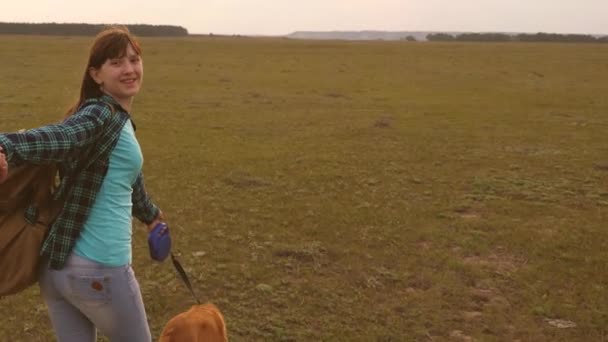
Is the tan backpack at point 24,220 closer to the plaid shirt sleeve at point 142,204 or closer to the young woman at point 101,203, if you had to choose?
the young woman at point 101,203

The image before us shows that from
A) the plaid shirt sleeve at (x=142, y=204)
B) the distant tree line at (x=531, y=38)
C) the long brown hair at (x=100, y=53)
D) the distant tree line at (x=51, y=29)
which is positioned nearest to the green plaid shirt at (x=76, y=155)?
the long brown hair at (x=100, y=53)

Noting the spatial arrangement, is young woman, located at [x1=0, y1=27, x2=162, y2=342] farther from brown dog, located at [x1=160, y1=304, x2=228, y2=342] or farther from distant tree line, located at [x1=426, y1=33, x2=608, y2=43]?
distant tree line, located at [x1=426, y1=33, x2=608, y2=43]

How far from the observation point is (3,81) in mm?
26453

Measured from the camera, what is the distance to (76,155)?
238 cm

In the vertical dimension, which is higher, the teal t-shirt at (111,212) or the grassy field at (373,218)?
the teal t-shirt at (111,212)

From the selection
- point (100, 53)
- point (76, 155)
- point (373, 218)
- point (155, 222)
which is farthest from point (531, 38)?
point (76, 155)

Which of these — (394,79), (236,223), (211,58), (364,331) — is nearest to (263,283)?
(364,331)

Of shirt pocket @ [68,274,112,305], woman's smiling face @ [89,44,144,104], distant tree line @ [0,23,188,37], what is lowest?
shirt pocket @ [68,274,112,305]

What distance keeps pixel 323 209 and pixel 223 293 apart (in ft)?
10.7

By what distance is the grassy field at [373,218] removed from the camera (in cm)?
573

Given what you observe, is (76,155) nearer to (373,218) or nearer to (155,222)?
(155,222)

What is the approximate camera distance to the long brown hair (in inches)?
103

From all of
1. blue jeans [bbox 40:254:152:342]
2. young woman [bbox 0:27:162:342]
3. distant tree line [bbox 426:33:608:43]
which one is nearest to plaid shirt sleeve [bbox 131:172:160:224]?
young woman [bbox 0:27:162:342]

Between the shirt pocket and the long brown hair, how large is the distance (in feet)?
2.25
